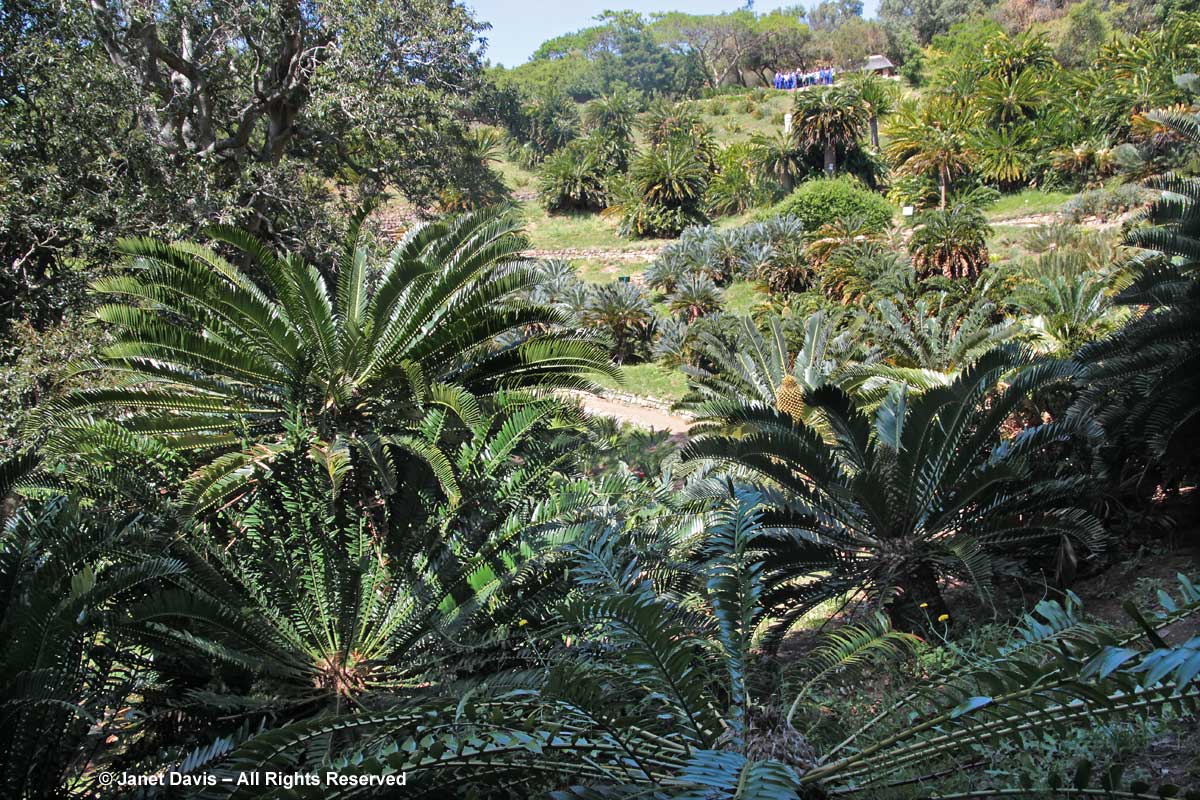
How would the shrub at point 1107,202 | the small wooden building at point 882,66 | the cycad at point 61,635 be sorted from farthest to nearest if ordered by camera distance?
the small wooden building at point 882,66
the shrub at point 1107,202
the cycad at point 61,635

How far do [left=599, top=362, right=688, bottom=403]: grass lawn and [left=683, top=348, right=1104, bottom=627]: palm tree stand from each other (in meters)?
10.7

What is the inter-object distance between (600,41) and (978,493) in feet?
273

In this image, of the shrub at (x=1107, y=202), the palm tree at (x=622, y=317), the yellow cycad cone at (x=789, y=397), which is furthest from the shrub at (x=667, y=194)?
the yellow cycad cone at (x=789, y=397)

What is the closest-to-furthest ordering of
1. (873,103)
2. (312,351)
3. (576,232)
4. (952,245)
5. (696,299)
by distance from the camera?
(312,351), (952,245), (696,299), (873,103), (576,232)

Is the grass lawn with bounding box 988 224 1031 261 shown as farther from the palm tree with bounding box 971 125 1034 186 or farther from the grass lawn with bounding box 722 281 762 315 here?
the grass lawn with bounding box 722 281 762 315

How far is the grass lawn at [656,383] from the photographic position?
54.8ft

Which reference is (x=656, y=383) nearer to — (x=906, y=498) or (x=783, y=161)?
(x=906, y=498)

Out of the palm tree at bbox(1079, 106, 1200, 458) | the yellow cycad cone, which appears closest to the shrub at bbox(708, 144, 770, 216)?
the yellow cycad cone

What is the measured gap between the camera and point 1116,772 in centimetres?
245

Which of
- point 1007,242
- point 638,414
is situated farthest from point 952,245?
point 638,414

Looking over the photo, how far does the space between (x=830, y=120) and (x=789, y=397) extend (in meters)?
18.2

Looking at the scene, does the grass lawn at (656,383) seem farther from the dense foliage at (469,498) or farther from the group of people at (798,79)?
the group of people at (798,79)

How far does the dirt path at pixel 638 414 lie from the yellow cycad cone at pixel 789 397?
3.51m

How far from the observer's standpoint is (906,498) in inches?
215
